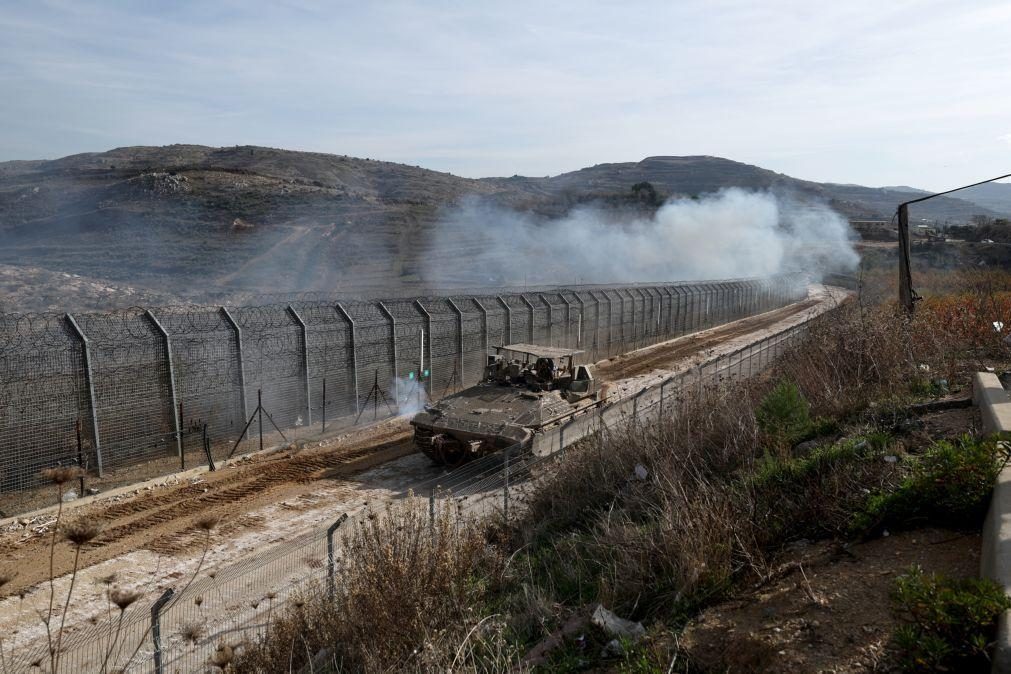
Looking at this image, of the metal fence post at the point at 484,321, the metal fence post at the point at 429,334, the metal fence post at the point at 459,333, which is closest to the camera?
the metal fence post at the point at 429,334

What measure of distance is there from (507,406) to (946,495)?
897 cm

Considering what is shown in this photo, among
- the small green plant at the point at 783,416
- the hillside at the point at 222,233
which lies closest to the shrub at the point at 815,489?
the small green plant at the point at 783,416

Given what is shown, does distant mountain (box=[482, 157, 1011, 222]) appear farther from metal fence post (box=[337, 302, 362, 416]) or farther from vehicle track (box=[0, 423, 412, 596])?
vehicle track (box=[0, 423, 412, 596])

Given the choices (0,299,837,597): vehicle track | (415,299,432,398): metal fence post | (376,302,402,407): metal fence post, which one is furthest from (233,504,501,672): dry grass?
(415,299,432,398): metal fence post

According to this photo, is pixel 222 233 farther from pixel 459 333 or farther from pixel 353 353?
pixel 353 353

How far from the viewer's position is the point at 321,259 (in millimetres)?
51406

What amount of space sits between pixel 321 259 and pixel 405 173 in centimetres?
5122

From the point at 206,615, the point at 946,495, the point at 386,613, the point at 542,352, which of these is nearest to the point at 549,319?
the point at 542,352

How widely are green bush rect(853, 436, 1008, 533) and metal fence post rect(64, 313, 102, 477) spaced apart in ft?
41.1

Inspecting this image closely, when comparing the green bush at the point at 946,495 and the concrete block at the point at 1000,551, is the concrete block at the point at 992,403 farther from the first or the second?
the concrete block at the point at 1000,551

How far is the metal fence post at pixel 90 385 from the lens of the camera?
13.3 meters

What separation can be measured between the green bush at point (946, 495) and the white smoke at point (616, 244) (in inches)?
1779

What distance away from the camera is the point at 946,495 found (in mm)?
6355

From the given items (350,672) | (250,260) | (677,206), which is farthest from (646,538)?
(677,206)
